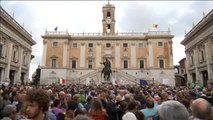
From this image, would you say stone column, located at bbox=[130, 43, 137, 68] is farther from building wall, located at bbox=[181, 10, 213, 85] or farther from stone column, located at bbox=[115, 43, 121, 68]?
Result: building wall, located at bbox=[181, 10, 213, 85]

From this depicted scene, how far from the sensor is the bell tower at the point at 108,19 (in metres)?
53.4

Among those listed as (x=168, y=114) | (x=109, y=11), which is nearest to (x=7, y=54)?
(x=109, y=11)

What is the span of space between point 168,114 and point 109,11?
54.5 meters

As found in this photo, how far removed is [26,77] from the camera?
44531 mm

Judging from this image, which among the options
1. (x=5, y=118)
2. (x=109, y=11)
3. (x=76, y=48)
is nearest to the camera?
(x=5, y=118)

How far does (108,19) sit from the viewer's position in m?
53.9

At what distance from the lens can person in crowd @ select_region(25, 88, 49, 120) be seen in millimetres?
2779

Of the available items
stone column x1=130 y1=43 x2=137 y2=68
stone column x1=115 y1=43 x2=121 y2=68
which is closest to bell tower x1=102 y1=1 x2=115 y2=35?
stone column x1=115 y1=43 x2=121 y2=68

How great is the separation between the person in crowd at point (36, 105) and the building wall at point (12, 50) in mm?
31445

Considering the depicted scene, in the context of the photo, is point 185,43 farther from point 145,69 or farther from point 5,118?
point 5,118

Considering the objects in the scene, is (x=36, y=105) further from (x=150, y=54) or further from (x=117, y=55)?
(x=150, y=54)

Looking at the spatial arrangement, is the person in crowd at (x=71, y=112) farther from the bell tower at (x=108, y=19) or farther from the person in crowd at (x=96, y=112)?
the bell tower at (x=108, y=19)

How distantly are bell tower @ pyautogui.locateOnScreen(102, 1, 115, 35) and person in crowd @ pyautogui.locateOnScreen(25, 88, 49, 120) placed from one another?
50.4 m

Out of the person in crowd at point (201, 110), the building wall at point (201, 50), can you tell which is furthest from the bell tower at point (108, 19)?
the person in crowd at point (201, 110)
